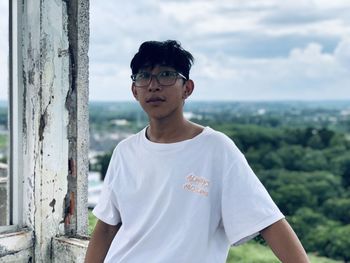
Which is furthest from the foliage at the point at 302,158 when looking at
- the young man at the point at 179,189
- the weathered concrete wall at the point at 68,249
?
the young man at the point at 179,189

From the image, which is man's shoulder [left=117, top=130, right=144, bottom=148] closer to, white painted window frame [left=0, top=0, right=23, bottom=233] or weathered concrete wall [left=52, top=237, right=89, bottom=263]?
weathered concrete wall [left=52, top=237, right=89, bottom=263]

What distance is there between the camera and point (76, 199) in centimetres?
190

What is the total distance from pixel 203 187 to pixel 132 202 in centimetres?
19

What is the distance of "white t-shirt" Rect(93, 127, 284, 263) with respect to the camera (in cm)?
106

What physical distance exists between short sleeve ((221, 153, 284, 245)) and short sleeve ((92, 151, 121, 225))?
30cm

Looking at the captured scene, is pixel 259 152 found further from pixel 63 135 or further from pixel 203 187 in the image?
pixel 203 187

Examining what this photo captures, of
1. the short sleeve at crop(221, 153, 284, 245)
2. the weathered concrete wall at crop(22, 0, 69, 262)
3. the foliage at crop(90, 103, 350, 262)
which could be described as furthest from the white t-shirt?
the foliage at crop(90, 103, 350, 262)

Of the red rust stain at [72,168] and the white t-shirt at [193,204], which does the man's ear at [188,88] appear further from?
the red rust stain at [72,168]

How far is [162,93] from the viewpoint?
1148 millimetres

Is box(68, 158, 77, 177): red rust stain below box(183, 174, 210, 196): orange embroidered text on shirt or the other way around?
below

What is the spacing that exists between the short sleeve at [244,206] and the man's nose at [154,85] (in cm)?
23

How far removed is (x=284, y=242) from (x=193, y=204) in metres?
0.19

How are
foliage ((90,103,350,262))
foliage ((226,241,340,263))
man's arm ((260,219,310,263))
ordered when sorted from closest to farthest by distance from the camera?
1. man's arm ((260,219,310,263))
2. foliage ((226,241,340,263))
3. foliage ((90,103,350,262))

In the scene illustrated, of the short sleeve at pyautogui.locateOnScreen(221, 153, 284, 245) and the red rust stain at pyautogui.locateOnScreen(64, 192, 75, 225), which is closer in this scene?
the short sleeve at pyautogui.locateOnScreen(221, 153, 284, 245)
